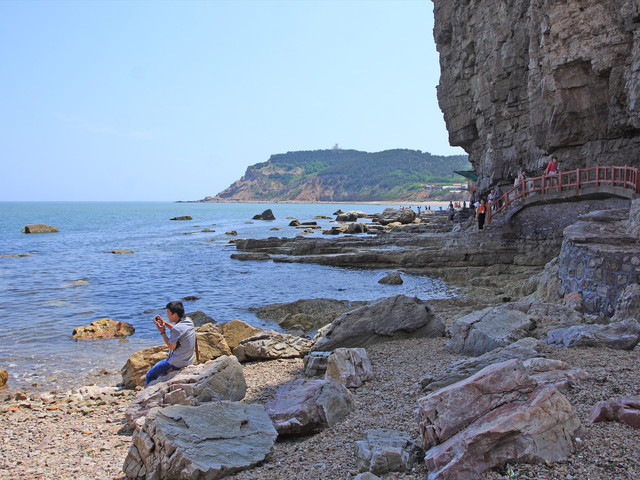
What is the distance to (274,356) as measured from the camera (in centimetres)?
924

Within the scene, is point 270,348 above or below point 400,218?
below

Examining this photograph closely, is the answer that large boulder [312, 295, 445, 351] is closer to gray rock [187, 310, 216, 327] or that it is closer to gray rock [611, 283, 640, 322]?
gray rock [611, 283, 640, 322]

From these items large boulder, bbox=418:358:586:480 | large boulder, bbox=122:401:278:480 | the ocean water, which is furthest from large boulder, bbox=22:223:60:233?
large boulder, bbox=418:358:586:480

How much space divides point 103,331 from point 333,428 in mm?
8929

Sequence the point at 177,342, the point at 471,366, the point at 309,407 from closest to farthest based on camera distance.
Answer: the point at 309,407
the point at 471,366
the point at 177,342

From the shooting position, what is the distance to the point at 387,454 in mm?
4090

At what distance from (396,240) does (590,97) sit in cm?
1185

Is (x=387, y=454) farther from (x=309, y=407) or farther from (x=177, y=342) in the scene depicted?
(x=177, y=342)

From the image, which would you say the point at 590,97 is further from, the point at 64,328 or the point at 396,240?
the point at 64,328

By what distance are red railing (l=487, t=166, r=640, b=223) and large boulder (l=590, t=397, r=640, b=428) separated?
13.3 m

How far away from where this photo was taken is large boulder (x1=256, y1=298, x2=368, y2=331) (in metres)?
12.7

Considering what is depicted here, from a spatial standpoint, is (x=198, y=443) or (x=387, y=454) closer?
(x=387, y=454)

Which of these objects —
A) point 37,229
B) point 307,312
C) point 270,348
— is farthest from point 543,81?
point 37,229

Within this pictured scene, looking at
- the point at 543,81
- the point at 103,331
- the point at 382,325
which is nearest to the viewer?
the point at 382,325
